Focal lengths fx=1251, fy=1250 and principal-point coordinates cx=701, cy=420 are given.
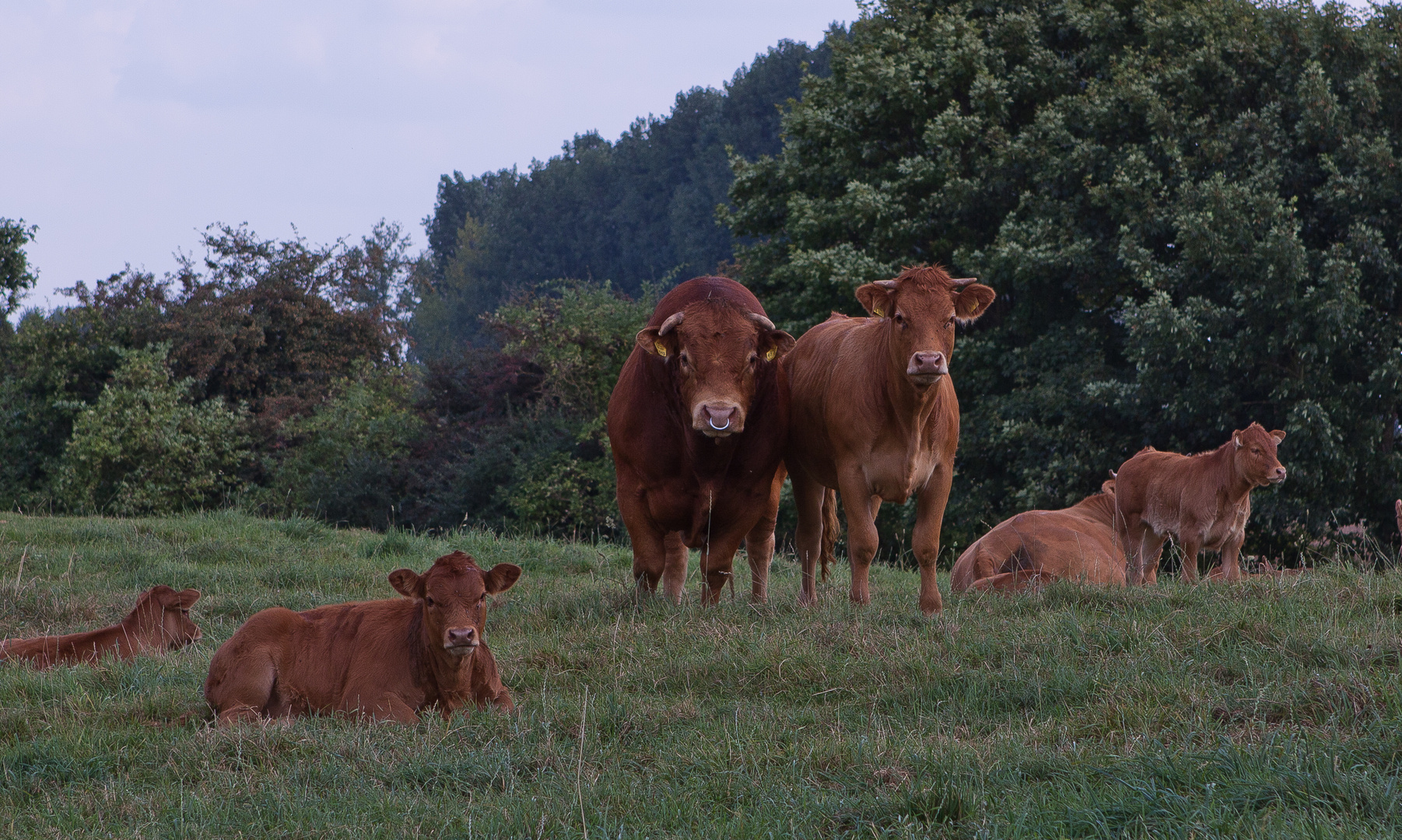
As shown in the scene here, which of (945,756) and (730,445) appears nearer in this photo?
(945,756)

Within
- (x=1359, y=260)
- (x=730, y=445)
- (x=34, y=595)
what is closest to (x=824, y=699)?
(x=730, y=445)

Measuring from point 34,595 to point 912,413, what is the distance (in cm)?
689

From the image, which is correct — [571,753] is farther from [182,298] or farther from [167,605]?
[182,298]

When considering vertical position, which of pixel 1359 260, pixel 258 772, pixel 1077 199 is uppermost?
pixel 1077 199

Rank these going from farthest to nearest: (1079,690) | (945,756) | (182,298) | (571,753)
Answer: (182,298), (1079,690), (571,753), (945,756)

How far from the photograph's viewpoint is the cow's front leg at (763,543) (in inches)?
345

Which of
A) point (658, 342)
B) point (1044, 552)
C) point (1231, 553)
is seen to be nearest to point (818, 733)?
point (658, 342)

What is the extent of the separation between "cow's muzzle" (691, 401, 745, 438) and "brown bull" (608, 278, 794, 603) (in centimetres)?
26

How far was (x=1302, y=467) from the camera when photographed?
15758mm

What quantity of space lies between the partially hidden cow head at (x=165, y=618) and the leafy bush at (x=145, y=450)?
18935mm

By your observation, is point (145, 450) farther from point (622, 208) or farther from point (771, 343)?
point (622, 208)

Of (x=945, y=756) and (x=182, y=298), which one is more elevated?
(x=182, y=298)

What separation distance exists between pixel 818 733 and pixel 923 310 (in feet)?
9.17

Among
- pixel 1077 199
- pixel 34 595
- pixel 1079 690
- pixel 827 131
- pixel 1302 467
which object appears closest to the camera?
pixel 1079 690
